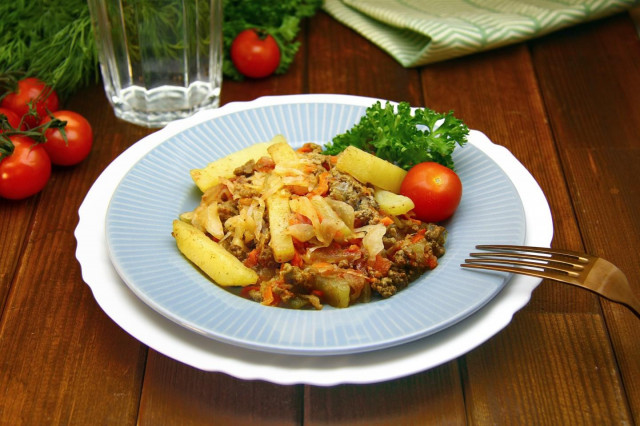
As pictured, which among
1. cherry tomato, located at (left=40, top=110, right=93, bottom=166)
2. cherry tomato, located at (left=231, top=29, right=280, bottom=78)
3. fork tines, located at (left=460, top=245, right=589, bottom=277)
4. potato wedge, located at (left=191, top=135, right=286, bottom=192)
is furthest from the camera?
cherry tomato, located at (left=231, top=29, right=280, bottom=78)

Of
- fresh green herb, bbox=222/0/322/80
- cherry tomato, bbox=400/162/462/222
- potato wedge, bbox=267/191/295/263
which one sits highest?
fresh green herb, bbox=222/0/322/80

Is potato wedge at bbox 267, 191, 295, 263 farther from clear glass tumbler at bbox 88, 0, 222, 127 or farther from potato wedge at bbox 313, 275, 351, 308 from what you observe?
clear glass tumbler at bbox 88, 0, 222, 127

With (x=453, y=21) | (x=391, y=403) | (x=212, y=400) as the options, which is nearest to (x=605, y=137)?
(x=453, y=21)

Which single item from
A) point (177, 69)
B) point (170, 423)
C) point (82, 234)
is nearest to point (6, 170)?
point (82, 234)

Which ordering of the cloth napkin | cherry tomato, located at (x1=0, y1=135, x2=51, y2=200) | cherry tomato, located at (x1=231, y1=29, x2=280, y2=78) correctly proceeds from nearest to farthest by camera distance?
cherry tomato, located at (x1=0, y1=135, x2=51, y2=200)
cherry tomato, located at (x1=231, y1=29, x2=280, y2=78)
the cloth napkin

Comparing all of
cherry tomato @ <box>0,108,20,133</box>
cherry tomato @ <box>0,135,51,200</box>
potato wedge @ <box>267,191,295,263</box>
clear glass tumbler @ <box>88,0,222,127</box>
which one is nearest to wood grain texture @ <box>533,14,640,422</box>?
potato wedge @ <box>267,191,295,263</box>

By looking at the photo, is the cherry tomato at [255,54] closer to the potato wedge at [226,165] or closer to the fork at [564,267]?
the potato wedge at [226,165]

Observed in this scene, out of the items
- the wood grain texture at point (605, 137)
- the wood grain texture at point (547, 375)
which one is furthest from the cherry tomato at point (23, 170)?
the wood grain texture at point (605, 137)
